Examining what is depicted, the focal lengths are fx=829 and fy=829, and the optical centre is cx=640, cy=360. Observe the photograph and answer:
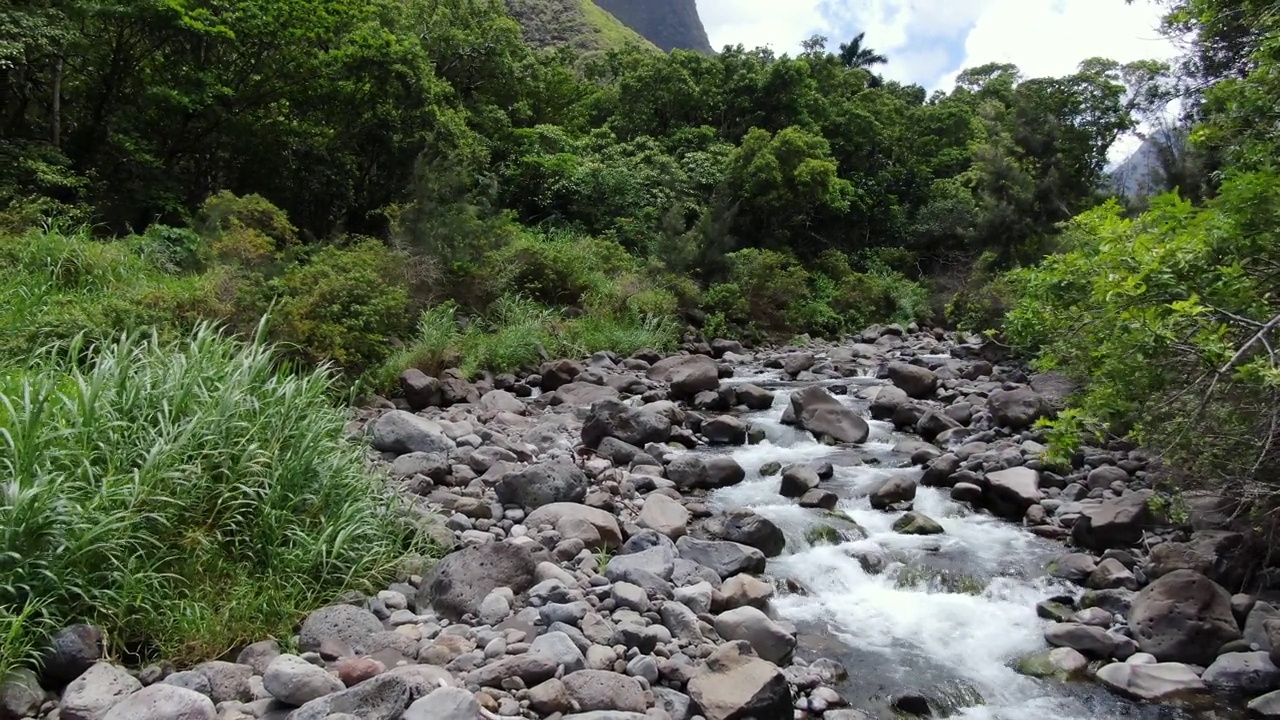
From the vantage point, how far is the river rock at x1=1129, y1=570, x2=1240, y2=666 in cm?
506

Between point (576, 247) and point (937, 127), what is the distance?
1852 cm

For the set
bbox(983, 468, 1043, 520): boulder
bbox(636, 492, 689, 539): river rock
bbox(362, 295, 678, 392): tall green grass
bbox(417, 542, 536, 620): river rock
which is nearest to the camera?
bbox(417, 542, 536, 620): river rock

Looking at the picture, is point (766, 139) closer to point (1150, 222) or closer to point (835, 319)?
point (835, 319)

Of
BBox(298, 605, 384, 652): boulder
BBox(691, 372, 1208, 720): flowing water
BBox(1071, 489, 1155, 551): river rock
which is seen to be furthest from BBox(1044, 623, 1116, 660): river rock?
BBox(298, 605, 384, 652): boulder

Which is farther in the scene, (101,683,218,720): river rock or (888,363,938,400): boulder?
(888,363,938,400): boulder

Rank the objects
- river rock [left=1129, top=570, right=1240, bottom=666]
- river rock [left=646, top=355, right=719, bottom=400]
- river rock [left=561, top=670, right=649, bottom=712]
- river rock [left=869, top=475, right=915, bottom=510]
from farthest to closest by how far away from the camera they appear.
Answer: river rock [left=646, top=355, right=719, bottom=400]
river rock [left=869, top=475, right=915, bottom=510]
river rock [left=1129, top=570, right=1240, bottom=666]
river rock [left=561, top=670, right=649, bottom=712]

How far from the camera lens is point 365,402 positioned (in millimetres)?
10328

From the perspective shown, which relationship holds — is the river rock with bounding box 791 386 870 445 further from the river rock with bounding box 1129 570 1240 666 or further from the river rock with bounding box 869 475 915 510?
the river rock with bounding box 1129 570 1240 666

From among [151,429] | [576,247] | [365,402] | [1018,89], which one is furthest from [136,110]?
[1018,89]

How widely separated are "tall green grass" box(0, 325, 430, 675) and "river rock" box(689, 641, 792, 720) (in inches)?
83.0

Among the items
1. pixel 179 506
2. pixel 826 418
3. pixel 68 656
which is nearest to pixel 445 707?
pixel 68 656

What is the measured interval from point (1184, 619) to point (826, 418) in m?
5.75

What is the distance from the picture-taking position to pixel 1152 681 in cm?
482

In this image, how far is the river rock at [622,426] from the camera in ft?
31.5
